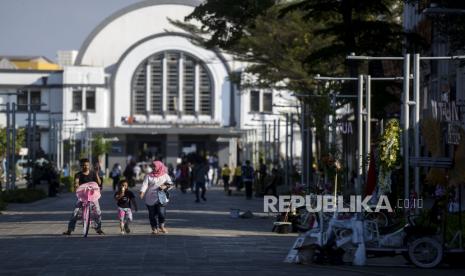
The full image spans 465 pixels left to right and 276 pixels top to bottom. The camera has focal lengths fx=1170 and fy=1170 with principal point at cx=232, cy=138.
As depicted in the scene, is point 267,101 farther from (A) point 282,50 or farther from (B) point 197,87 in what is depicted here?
(A) point 282,50

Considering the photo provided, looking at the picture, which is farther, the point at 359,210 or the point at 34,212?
the point at 34,212

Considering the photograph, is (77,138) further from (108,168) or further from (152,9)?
(152,9)

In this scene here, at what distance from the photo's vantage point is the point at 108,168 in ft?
333

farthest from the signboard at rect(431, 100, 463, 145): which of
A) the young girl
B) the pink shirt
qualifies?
the young girl

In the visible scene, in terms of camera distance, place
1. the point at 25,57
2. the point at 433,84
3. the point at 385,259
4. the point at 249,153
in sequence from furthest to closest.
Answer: the point at 25,57, the point at 249,153, the point at 433,84, the point at 385,259

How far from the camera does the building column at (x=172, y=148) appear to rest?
104 metres

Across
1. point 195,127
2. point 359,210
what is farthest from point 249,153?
point 359,210

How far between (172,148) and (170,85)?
5.62m

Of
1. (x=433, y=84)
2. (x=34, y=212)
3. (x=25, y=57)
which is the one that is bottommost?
(x=34, y=212)

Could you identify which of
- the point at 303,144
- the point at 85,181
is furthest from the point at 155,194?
the point at 303,144

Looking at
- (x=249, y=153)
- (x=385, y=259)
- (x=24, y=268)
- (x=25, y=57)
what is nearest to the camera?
(x=24, y=268)

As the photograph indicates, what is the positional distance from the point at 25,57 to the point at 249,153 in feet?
225

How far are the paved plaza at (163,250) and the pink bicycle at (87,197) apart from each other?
448mm

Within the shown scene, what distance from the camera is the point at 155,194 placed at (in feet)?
Result: 85.1
